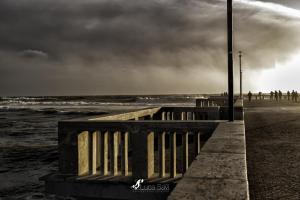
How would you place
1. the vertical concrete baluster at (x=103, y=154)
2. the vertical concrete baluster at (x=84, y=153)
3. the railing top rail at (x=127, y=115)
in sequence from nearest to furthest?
the vertical concrete baluster at (x=84, y=153) → the vertical concrete baluster at (x=103, y=154) → the railing top rail at (x=127, y=115)

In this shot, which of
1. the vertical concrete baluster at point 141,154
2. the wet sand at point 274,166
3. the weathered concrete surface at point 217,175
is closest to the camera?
the weathered concrete surface at point 217,175

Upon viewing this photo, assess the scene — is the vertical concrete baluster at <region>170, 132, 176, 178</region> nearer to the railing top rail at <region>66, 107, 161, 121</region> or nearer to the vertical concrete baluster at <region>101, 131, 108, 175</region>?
the vertical concrete baluster at <region>101, 131, 108, 175</region>

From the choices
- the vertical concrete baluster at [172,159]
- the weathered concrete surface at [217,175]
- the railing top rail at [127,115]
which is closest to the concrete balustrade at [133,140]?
the vertical concrete baluster at [172,159]

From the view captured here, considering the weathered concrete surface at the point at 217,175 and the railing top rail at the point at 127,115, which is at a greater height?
the railing top rail at the point at 127,115

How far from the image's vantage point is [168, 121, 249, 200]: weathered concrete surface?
2275mm

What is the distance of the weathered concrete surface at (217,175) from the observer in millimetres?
2275

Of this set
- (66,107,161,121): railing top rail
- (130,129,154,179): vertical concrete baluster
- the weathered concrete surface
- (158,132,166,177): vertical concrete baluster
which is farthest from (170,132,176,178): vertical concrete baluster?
(66,107,161,121): railing top rail

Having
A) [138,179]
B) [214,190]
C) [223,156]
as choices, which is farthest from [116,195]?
[214,190]

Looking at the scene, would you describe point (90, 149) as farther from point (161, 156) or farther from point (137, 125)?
point (161, 156)

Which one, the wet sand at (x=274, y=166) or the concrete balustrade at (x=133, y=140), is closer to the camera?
the wet sand at (x=274, y=166)

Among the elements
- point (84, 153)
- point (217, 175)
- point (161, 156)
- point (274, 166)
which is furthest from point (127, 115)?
point (217, 175)

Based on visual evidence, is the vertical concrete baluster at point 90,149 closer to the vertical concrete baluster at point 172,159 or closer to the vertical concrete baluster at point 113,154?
the vertical concrete baluster at point 113,154

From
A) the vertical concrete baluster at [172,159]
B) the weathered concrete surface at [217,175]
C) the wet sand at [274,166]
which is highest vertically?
the weathered concrete surface at [217,175]

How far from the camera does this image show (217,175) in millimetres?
2805
